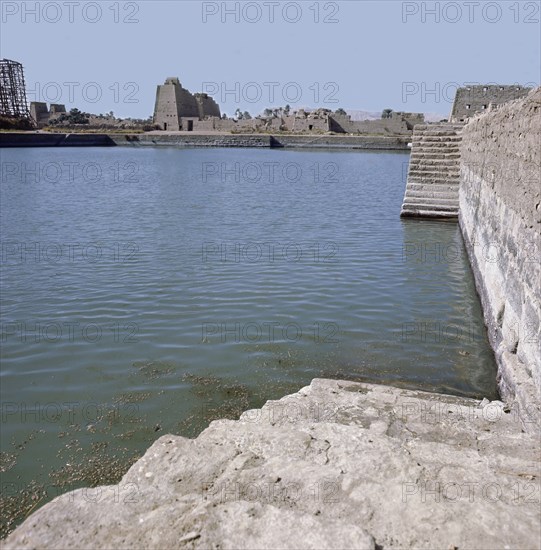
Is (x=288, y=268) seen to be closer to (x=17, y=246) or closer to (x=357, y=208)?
(x=17, y=246)

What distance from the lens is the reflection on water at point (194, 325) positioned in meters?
5.03

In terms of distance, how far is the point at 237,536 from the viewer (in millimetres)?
2092

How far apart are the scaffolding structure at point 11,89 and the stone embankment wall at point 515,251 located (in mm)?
83675

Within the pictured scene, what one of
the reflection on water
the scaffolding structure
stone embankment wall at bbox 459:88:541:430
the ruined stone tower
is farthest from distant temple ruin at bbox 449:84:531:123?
the scaffolding structure

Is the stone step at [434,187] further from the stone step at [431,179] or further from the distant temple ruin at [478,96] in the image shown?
the distant temple ruin at [478,96]

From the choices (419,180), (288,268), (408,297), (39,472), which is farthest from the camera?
(419,180)

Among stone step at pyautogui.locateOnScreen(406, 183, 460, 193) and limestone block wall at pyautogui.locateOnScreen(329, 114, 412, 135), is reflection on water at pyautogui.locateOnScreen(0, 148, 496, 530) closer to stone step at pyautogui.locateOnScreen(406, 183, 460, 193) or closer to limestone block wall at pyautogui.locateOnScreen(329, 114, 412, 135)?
stone step at pyautogui.locateOnScreen(406, 183, 460, 193)

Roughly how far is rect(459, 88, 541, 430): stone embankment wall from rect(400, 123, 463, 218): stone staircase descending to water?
6.84m

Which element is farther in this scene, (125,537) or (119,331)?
(119,331)

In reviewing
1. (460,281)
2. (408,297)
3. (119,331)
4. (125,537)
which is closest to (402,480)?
(125,537)

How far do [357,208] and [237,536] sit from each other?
17.6m

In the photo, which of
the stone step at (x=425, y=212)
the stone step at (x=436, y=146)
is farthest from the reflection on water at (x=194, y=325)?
the stone step at (x=436, y=146)

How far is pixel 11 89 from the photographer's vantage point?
260 feet

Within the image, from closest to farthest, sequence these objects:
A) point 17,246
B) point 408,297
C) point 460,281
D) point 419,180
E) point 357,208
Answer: point 408,297 < point 460,281 < point 17,246 < point 419,180 < point 357,208
